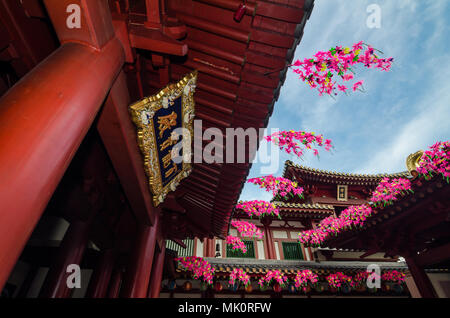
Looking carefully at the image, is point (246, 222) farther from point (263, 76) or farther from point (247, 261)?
point (263, 76)

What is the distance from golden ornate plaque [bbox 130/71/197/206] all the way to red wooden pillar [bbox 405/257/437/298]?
7407 millimetres

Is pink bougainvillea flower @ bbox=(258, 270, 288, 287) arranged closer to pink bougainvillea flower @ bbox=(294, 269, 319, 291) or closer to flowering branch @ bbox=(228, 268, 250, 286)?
pink bougainvillea flower @ bbox=(294, 269, 319, 291)

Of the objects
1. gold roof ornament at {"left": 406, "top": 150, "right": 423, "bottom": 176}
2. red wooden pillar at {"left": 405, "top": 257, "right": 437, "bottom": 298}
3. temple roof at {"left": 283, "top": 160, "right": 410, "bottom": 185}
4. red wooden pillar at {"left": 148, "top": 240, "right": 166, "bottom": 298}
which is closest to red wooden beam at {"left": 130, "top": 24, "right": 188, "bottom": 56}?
red wooden pillar at {"left": 148, "top": 240, "right": 166, "bottom": 298}

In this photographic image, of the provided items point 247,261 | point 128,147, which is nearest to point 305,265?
point 247,261

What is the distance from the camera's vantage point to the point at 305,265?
9.66 metres

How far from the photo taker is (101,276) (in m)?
5.02

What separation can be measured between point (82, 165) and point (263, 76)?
2883 mm

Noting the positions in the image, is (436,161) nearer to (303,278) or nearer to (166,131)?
(166,131)

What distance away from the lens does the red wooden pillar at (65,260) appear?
369 centimetres

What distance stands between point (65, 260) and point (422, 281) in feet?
28.8

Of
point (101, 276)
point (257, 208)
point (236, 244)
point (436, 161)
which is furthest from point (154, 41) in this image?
point (236, 244)

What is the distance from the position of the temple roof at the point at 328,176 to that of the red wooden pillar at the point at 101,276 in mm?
10995

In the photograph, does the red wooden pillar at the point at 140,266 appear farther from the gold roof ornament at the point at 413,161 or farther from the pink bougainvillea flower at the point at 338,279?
the pink bougainvillea flower at the point at 338,279

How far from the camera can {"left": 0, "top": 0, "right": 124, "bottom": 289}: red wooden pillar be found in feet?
2.79
